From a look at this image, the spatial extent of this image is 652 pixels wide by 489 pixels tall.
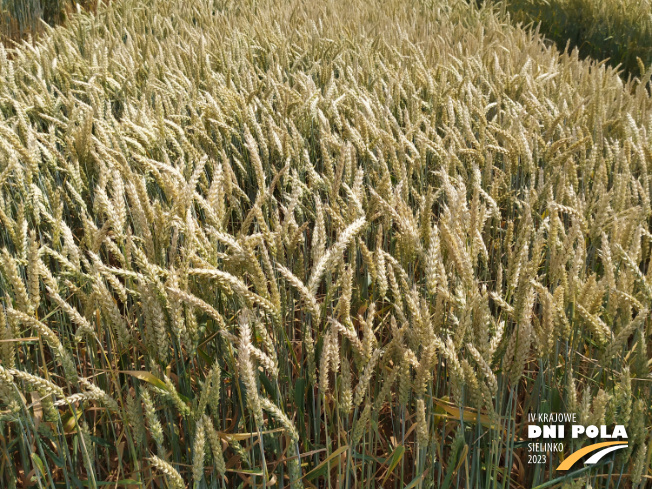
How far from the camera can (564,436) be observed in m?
1.19

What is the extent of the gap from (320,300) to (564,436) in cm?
80

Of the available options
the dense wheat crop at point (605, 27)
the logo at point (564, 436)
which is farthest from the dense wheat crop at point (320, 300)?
the dense wheat crop at point (605, 27)

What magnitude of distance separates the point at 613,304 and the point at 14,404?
3.50ft

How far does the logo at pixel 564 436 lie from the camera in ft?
3.50

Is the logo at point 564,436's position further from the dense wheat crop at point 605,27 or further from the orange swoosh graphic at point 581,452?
the dense wheat crop at point 605,27

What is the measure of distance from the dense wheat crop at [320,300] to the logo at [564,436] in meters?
0.03

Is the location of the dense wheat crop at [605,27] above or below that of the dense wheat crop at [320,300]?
above

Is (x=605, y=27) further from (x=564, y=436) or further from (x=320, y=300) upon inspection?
(x=564, y=436)

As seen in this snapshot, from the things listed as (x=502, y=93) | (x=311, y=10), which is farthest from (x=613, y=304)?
(x=311, y=10)

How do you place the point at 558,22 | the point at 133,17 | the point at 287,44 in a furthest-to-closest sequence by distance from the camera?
the point at 558,22 → the point at 133,17 → the point at 287,44

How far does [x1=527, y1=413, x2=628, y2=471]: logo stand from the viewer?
107cm

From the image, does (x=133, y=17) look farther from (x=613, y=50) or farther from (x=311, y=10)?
(x=613, y=50)

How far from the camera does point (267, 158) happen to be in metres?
1.88

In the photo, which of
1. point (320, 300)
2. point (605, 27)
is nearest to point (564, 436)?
point (320, 300)
